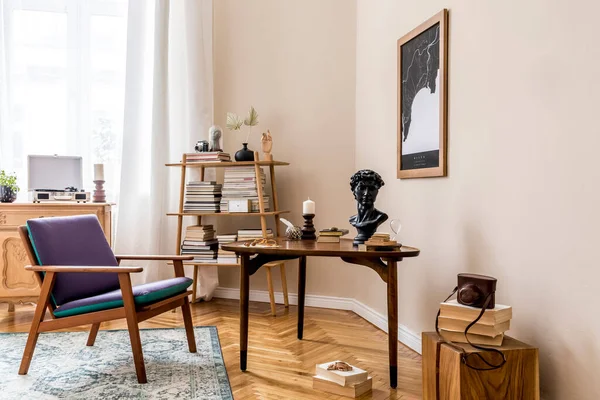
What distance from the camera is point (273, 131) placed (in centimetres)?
463

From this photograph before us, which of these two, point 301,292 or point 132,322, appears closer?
point 132,322

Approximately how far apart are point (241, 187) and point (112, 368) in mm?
1867

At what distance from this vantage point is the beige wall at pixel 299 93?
4.40 m

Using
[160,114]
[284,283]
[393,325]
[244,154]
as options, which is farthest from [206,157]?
[393,325]

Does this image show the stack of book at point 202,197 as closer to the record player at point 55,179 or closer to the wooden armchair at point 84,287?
the record player at point 55,179

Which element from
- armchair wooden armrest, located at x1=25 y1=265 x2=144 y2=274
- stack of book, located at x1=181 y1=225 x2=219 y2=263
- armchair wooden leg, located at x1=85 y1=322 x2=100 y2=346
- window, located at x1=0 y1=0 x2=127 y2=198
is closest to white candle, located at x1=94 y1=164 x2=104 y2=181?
window, located at x1=0 y1=0 x2=127 y2=198

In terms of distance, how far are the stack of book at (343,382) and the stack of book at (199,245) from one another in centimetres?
196

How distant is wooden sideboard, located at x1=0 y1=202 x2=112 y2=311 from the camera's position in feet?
Result: 13.1

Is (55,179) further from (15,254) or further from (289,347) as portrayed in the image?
(289,347)

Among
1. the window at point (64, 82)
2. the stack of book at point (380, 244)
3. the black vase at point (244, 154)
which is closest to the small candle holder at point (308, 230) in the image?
the stack of book at point (380, 244)

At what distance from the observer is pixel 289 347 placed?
10.8 ft

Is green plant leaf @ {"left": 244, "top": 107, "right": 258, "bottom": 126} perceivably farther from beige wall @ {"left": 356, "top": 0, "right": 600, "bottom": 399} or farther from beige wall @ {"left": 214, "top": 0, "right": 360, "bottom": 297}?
beige wall @ {"left": 356, "top": 0, "right": 600, "bottom": 399}

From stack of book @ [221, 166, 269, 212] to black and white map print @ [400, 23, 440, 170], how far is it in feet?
4.49

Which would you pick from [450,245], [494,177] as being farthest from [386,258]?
[494,177]
